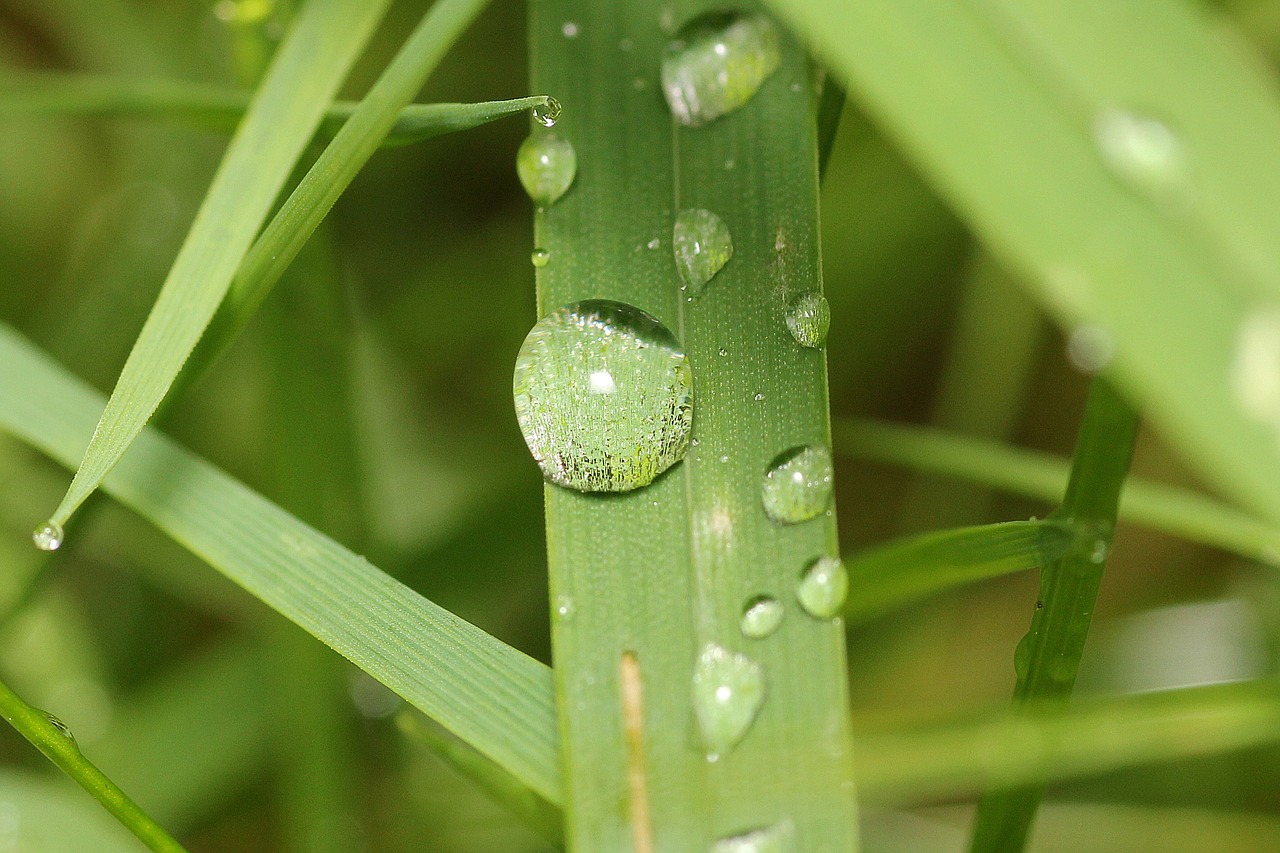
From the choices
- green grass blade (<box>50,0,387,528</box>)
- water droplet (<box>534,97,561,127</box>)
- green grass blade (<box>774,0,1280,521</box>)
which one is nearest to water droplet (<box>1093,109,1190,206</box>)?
green grass blade (<box>774,0,1280,521</box>)

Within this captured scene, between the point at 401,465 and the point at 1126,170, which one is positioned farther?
the point at 401,465

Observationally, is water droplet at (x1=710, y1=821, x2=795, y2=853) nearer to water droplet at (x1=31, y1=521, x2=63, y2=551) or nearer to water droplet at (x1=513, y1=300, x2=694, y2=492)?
water droplet at (x1=513, y1=300, x2=694, y2=492)

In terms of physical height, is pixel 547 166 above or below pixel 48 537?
above

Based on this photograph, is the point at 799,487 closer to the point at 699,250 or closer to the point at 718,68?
the point at 699,250

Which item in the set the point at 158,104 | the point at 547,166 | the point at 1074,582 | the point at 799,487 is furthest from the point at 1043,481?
the point at 158,104

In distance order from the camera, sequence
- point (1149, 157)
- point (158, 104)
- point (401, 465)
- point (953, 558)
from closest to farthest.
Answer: point (1149, 157) < point (953, 558) < point (158, 104) < point (401, 465)

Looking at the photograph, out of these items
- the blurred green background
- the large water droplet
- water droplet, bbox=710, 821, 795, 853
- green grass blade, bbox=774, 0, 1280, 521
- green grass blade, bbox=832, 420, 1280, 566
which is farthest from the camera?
the blurred green background
